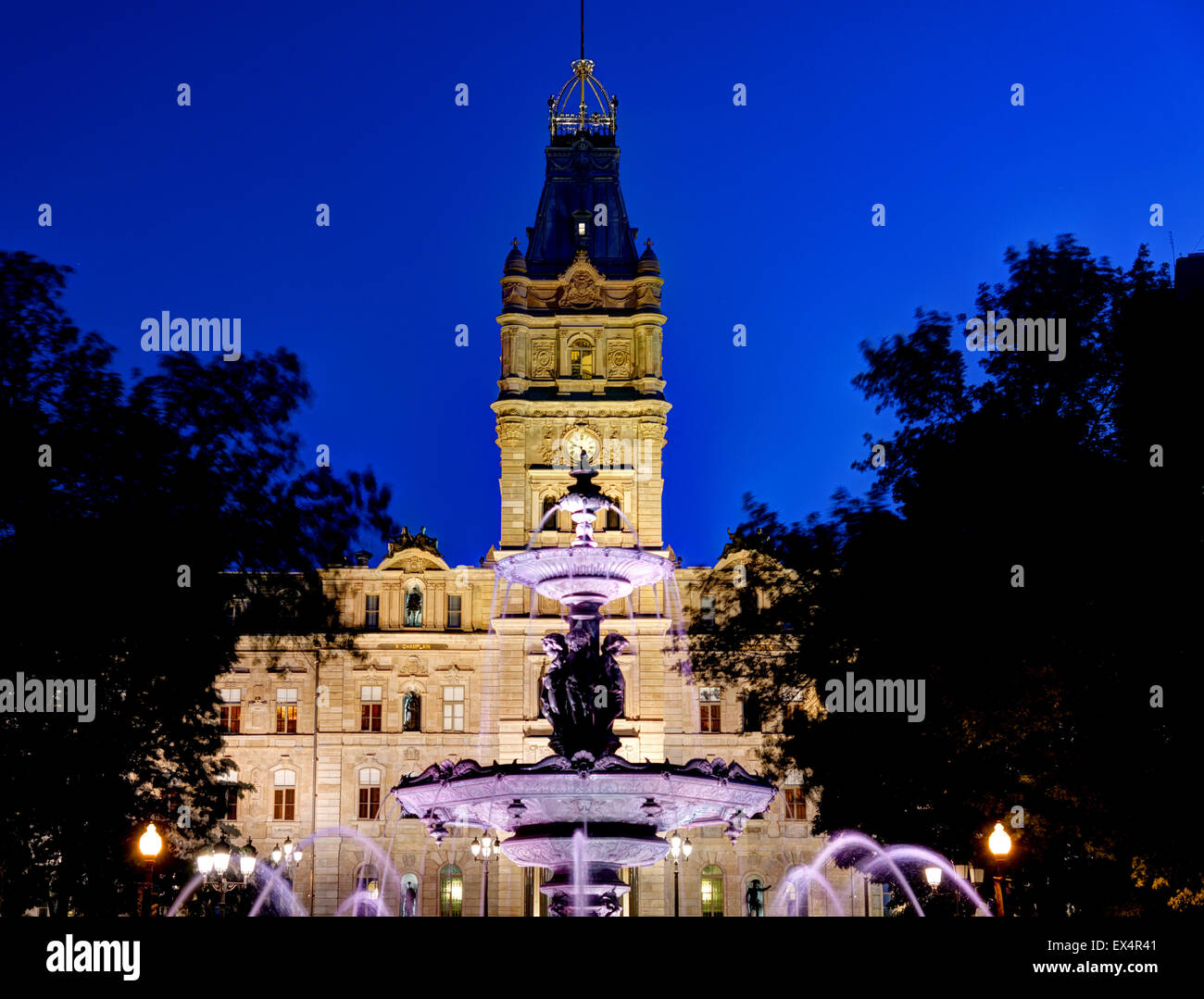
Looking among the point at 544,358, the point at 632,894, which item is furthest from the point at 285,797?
the point at 544,358

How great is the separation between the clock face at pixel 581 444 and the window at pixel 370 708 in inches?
462

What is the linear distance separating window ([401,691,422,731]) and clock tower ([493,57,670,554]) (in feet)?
21.1

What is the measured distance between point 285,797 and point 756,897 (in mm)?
17664

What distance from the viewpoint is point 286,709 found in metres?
57.5

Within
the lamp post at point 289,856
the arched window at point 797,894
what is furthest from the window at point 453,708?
the arched window at point 797,894

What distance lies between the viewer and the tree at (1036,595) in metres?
22.7

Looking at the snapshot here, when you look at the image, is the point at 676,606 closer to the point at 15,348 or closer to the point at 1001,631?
the point at 1001,631

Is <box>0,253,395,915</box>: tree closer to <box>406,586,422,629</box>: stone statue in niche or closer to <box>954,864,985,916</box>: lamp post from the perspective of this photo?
<box>954,864,985,916</box>: lamp post

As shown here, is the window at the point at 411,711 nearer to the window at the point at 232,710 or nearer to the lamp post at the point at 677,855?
the window at the point at 232,710

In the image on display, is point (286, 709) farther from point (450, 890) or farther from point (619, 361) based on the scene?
point (619, 361)

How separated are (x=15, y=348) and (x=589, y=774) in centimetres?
1088

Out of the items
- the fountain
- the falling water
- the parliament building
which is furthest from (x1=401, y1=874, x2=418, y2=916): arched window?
the falling water

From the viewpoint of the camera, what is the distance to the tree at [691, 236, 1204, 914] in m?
22.7
